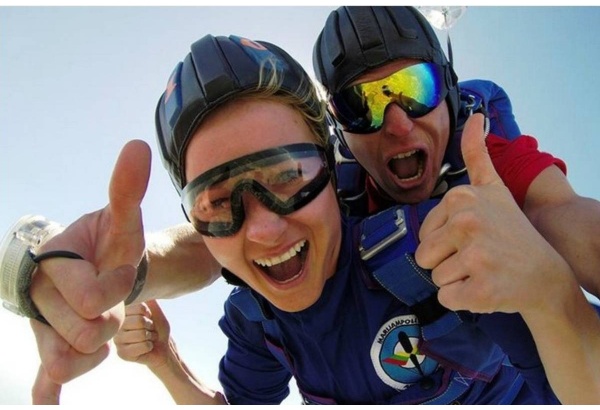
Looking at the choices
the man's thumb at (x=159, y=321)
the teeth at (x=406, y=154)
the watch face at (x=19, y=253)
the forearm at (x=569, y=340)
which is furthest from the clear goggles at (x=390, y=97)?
the man's thumb at (x=159, y=321)

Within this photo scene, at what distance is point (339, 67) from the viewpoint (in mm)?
2643

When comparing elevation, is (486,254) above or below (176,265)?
below

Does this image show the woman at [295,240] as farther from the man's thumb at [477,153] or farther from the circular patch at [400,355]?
the man's thumb at [477,153]

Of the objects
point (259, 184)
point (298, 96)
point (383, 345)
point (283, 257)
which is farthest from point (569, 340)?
point (298, 96)

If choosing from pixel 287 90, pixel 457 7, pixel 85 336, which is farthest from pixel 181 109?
pixel 457 7

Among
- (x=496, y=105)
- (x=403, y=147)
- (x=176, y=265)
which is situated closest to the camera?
(x=403, y=147)

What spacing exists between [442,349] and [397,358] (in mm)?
187

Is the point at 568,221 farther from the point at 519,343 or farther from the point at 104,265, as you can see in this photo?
the point at 104,265

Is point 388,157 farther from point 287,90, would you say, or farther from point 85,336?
point 85,336

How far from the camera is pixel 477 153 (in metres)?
1.72

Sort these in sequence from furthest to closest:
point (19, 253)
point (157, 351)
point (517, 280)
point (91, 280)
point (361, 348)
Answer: point (157, 351) → point (361, 348) → point (19, 253) → point (91, 280) → point (517, 280)

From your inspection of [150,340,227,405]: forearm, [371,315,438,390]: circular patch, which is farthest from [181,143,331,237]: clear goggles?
[150,340,227,405]: forearm

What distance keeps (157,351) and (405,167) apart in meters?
1.82

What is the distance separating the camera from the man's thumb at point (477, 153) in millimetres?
1713
